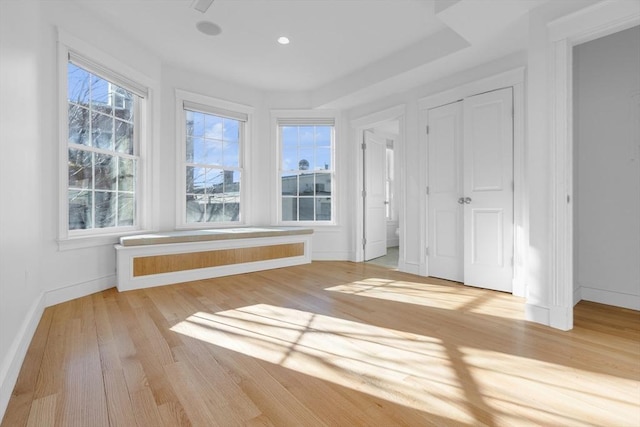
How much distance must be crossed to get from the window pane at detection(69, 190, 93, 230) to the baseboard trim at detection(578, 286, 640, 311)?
4.89 m

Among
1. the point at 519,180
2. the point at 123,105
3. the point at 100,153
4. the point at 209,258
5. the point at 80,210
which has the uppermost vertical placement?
the point at 123,105

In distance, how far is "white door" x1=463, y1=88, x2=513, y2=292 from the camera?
3098 millimetres

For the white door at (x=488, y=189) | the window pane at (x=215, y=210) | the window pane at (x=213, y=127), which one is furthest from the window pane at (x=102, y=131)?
the white door at (x=488, y=189)

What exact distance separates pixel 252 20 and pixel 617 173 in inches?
146

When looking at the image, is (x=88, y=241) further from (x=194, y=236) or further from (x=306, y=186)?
(x=306, y=186)

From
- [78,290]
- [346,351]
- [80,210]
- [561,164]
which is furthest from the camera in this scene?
[80,210]

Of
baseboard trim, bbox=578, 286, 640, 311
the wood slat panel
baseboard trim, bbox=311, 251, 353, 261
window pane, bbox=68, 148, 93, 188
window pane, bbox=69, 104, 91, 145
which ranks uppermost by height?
window pane, bbox=69, 104, 91, 145

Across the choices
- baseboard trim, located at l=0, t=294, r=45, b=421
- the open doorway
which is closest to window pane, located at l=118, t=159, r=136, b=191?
baseboard trim, located at l=0, t=294, r=45, b=421

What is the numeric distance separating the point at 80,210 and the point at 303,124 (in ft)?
10.5

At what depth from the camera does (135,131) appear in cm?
361

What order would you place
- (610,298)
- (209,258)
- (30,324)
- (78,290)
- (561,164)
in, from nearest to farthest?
(30,324) → (561,164) → (610,298) → (78,290) → (209,258)

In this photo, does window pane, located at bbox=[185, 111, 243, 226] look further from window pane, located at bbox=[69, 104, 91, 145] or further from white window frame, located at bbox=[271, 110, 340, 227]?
window pane, located at bbox=[69, 104, 91, 145]

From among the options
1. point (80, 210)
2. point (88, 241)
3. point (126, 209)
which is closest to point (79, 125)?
point (80, 210)

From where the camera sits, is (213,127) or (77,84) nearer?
(77,84)
